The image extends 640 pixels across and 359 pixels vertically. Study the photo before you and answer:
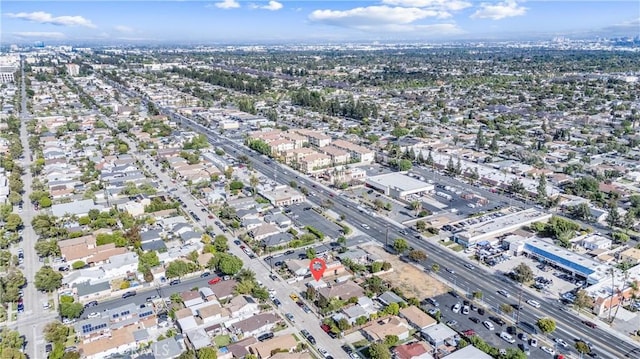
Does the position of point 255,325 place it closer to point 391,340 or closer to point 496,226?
point 391,340

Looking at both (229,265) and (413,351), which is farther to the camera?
(229,265)

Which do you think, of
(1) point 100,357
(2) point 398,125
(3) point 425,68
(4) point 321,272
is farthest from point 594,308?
(3) point 425,68

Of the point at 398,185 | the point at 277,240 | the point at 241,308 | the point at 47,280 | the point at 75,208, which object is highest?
the point at 398,185

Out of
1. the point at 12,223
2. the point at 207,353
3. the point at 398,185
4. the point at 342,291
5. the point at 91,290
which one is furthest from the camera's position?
the point at 398,185

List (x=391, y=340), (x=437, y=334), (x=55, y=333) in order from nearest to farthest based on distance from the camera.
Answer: (x=55, y=333) < (x=391, y=340) < (x=437, y=334)

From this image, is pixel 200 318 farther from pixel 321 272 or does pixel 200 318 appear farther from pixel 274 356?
pixel 321 272

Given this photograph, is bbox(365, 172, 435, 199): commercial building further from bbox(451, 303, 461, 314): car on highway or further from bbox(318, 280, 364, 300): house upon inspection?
bbox(451, 303, 461, 314): car on highway

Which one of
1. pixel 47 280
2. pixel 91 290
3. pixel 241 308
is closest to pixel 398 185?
pixel 241 308
